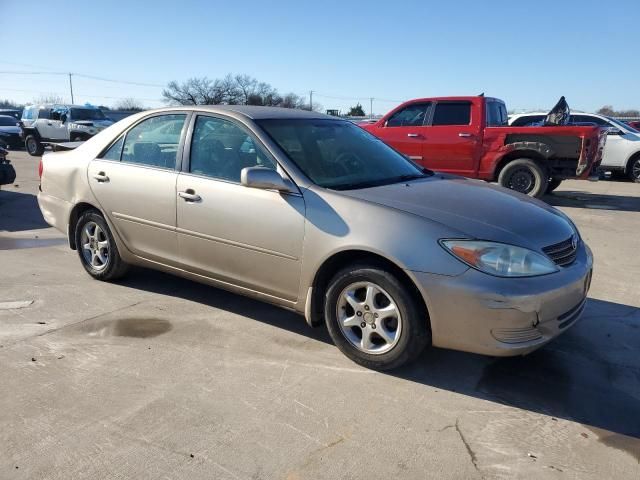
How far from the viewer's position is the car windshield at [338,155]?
394 cm

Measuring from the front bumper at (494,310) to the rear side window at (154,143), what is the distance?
238cm

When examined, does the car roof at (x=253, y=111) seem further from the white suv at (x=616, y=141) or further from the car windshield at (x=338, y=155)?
the white suv at (x=616, y=141)

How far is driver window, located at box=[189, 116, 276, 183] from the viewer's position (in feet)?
13.3

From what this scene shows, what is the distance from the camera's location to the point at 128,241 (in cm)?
480

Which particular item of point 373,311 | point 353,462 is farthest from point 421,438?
point 373,311

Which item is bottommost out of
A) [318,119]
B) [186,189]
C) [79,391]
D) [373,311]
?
[79,391]

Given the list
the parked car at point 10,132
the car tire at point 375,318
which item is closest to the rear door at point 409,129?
the car tire at point 375,318

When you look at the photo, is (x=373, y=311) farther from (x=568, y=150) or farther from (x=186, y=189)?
(x=568, y=150)

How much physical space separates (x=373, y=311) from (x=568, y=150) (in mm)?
7706

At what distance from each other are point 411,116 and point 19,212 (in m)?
7.22

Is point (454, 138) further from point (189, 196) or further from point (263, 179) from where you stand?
point (263, 179)

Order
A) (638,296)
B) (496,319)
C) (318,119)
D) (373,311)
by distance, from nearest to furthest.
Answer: (496,319), (373,311), (318,119), (638,296)

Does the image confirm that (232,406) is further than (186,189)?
No

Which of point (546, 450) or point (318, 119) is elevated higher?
point (318, 119)
